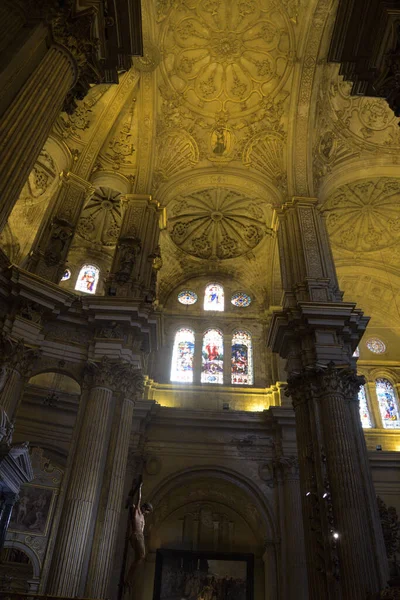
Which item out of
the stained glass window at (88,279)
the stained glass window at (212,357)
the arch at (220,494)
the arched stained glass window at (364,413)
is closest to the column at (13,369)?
the arch at (220,494)

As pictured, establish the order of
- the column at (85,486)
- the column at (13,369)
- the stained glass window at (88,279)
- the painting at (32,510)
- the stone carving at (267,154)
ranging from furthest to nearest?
the stained glass window at (88,279)
the stone carving at (267,154)
the painting at (32,510)
the column at (13,369)
the column at (85,486)

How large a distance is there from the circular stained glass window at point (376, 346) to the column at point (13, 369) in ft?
52.6

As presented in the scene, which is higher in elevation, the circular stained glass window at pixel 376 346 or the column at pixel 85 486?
the circular stained glass window at pixel 376 346

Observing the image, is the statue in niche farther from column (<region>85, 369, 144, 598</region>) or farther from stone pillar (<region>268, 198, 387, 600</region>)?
stone pillar (<region>268, 198, 387, 600</region>)

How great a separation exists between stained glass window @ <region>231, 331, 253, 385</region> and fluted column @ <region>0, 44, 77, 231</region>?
1487cm

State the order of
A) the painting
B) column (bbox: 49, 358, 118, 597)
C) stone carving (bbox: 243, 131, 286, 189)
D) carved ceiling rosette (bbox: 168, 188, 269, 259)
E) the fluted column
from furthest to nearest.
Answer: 1. carved ceiling rosette (bbox: 168, 188, 269, 259)
2. stone carving (bbox: 243, 131, 286, 189)
3. the painting
4. column (bbox: 49, 358, 118, 597)
5. the fluted column

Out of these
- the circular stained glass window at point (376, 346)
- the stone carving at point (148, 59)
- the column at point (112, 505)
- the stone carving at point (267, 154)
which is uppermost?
the stone carving at point (148, 59)

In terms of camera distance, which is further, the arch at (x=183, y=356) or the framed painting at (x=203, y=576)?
the arch at (x=183, y=356)

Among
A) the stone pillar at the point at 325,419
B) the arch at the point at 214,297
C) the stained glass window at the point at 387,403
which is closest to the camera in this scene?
the stone pillar at the point at 325,419

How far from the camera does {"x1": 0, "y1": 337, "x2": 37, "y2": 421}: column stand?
11125 millimetres

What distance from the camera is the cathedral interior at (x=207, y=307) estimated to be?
9633 millimetres

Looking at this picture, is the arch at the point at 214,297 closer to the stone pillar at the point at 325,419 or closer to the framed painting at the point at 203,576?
the stone pillar at the point at 325,419

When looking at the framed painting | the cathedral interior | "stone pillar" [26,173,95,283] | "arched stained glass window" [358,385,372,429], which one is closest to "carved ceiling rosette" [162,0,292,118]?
the cathedral interior

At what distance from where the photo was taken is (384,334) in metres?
22.4
